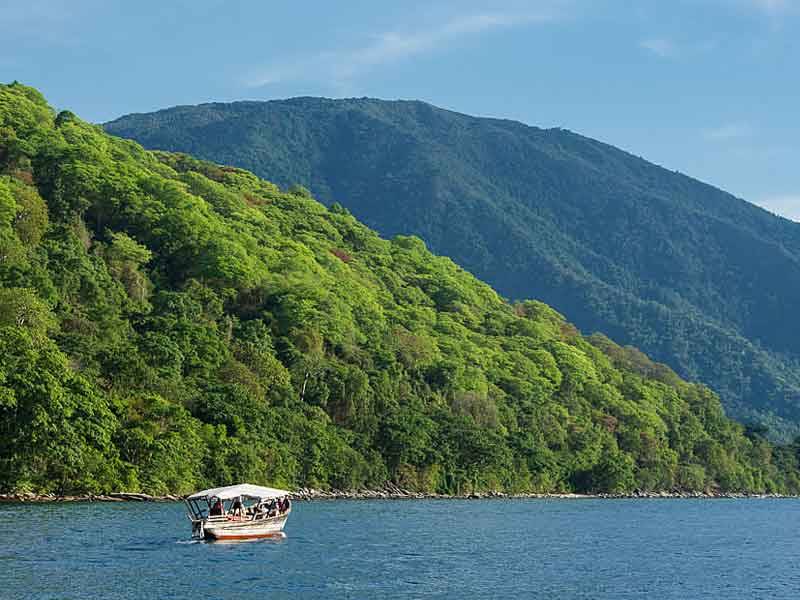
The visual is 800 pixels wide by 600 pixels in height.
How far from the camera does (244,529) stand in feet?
258

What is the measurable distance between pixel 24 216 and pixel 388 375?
53.3 meters

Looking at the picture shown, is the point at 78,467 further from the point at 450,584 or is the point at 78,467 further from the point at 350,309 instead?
the point at 350,309

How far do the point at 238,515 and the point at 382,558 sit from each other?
12070 millimetres

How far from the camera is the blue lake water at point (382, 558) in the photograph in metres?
58.3

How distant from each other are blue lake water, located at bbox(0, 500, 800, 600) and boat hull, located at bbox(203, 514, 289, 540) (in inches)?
46.2

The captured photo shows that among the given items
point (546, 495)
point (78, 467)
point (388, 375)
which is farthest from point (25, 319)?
point (546, 495)

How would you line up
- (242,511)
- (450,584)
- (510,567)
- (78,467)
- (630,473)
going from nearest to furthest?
(450,584), (510,567), (242,511), (78,467), (630,473)

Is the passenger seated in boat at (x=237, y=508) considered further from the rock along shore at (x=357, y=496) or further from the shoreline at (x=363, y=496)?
the rock along shore at (x=357, y=496)

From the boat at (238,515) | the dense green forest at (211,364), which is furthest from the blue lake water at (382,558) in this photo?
the dense green forest at (211,364)

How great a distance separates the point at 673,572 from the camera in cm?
7194

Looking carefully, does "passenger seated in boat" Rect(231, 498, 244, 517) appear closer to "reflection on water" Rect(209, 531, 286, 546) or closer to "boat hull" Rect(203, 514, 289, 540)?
"boat hull" Rect(203, 514, 289, 540)

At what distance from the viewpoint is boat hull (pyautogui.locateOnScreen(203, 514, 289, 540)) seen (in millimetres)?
76375

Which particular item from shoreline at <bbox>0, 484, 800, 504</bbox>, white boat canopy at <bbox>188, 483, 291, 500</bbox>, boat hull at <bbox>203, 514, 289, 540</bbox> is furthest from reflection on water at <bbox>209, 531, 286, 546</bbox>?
shoreline at <bbox>0, 484, 800, 504</bbox>

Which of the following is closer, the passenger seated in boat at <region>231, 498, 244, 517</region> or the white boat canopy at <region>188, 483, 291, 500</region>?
the white boat canopy at <region>188, 483, 291, 500</region>
